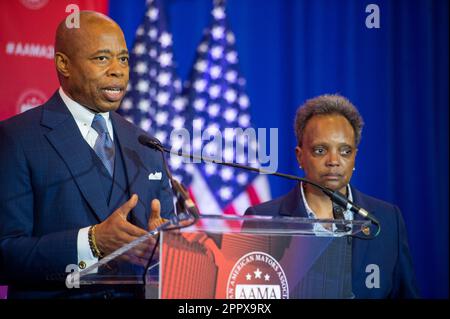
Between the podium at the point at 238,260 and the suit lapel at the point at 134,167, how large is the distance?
0.62 metres

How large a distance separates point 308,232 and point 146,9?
10.6 feet

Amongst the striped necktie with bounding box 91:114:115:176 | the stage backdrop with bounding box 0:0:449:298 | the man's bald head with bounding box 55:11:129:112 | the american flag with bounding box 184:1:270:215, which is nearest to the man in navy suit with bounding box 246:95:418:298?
the striped necktie with bounding box 91:114:115:176

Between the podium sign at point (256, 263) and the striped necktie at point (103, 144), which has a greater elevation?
the striped necktie at point (103, 144)

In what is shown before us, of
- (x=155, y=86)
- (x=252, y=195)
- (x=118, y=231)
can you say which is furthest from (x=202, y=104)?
(x=118, y=231)

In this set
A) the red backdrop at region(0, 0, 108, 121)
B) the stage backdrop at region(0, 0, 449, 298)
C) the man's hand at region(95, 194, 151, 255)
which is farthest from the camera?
the stage backdrop at region(0, 0, 449, 298)

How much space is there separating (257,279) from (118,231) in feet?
1.65

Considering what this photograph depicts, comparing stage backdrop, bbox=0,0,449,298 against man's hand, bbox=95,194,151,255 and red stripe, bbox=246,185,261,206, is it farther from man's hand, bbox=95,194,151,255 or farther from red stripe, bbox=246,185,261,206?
man's hand, bbox=95,194,151,255

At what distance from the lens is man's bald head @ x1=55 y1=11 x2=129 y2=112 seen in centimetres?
259

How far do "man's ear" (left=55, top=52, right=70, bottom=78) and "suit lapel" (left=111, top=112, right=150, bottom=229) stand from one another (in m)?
0.24

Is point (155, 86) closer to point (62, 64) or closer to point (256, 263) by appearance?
point (62, 64)

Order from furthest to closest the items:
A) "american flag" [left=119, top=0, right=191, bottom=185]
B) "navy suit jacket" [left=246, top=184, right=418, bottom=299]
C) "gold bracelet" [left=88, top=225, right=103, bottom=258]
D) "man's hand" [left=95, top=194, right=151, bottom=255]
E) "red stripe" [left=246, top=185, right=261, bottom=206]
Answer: "red stripe" [left=246, top=185, right=261, bottom=206], "american flag" [left=119, top=0, right=191, bottom=185], "navy suit jacket" [left=246, top=184, right=418, bottom=299], "gold bracelet" [left=88, top=225, right=103, bottom=258], "man's hand" [left=95, top=194, right=151, bottom=255]

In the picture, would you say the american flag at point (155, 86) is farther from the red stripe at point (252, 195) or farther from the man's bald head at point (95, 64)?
the man's bald head at point (95, 64)

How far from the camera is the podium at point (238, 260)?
169 cm

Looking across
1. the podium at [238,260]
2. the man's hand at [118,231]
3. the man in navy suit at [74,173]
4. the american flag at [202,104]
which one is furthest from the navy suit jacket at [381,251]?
the american flag at [202,104]
